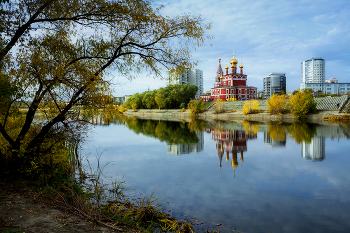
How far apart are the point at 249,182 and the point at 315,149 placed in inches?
399

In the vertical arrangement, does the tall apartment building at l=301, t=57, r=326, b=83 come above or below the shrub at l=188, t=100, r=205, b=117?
above

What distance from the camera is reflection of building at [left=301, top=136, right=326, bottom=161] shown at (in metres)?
16.2

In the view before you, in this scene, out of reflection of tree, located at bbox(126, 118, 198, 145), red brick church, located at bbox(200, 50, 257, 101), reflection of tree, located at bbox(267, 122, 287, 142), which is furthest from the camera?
red brick church, located at bbox(200, 50, 257, 101)

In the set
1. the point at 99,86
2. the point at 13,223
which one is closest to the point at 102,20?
the point at 99,86

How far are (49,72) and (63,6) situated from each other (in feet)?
7.28

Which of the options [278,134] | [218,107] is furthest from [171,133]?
[218,107]

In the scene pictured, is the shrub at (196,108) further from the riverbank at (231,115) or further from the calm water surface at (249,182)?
the calm water surface at (249,182)

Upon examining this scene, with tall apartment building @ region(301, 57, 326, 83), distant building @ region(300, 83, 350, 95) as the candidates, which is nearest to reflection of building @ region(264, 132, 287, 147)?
distant building @ region(300, 83, 350, 95)

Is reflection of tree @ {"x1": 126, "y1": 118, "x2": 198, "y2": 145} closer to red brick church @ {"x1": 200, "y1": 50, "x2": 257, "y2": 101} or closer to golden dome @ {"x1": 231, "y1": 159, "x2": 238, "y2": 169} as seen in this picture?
golden dome @ {"x1": 231, "y1": 159, "x2": 238, "y2": 169}

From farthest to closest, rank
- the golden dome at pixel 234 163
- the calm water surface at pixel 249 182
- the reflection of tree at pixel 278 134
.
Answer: the reflection of tree at pixel 278 134 → the golden dome at pixel 234 163 → the calm water surface at pixel 249 182

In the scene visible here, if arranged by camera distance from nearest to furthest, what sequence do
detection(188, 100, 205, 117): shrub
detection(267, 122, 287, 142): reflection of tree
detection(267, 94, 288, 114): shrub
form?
detection(267, 122, 287, 142): reflection of tree < detection(267, 94, 288, 114): shrub < detection(188, 100, 205, 117): shrub

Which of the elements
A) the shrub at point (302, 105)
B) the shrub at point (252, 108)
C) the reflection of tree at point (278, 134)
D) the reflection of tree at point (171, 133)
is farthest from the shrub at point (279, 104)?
the reflection of tree at point (171, 133)

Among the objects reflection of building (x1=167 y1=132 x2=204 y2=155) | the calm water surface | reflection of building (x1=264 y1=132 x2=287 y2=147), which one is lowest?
the calm water surface

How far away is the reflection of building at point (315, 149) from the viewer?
1620 centimetres
